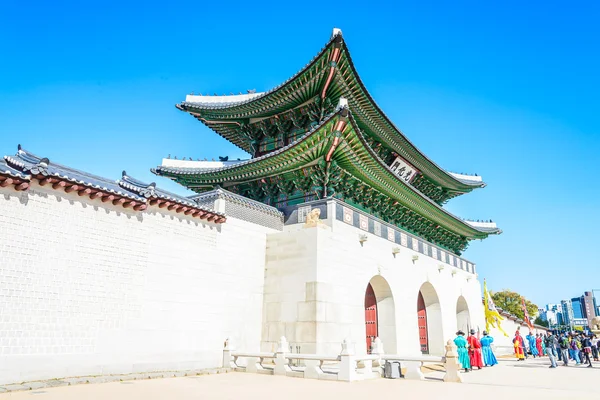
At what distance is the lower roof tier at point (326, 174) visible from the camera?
15234 mm

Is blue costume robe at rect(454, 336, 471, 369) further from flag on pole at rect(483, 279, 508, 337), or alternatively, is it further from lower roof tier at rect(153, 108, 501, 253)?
flag on pole at rect(483, 279, 508, 337)

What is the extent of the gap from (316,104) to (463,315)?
17351mm

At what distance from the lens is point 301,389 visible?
9609 mm

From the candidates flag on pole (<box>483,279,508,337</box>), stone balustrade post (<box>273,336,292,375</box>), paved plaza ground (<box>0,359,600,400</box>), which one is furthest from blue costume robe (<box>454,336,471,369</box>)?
flag on pole (<box>483,279,508,337</box>)

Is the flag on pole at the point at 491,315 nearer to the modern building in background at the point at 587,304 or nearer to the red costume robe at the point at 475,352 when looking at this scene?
the red costume robe at the point at 475,352

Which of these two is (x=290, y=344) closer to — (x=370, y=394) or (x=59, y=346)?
(x=370, y=394)

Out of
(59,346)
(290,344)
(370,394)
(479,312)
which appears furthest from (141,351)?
(479,312)

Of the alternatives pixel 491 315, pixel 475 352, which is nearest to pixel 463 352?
pixel 475 352

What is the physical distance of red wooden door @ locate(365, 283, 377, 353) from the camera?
1883cm

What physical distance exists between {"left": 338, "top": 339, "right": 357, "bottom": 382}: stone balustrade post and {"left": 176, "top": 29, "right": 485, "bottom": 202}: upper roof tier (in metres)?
10.6

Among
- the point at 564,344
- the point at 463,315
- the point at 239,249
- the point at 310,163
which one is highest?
the point at 310,163

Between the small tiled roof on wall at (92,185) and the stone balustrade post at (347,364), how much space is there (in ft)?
20.4

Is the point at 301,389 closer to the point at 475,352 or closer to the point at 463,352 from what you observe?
the point at 463,352

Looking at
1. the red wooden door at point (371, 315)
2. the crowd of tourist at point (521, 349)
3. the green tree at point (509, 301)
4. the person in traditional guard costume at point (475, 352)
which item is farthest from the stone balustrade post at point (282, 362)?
the green tree at point (509, 301)
